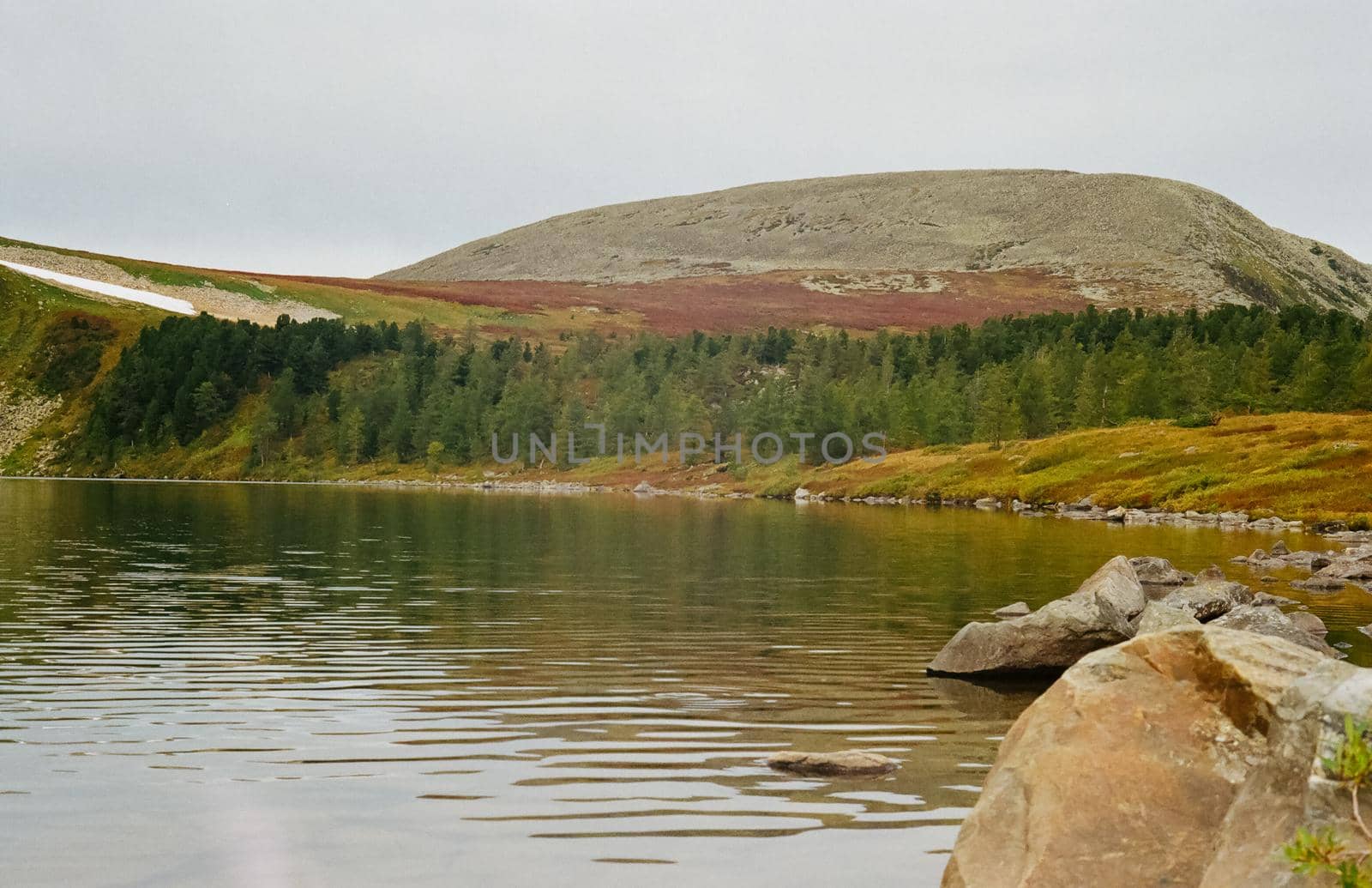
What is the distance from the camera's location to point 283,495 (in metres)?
115

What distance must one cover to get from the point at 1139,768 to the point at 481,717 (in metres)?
11.4

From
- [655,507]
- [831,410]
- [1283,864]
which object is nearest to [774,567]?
[1283,864]

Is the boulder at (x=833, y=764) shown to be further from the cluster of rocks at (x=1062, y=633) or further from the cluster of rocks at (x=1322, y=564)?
the cluster of rocks at (x=1322, y=564)

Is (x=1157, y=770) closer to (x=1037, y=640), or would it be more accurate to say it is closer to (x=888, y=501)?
(x=1037, y=640)

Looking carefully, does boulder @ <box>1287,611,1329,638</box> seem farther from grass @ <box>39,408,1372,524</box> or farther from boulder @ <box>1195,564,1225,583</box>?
grass @ <box>39,408,1372,524</box>

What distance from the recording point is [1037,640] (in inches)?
966

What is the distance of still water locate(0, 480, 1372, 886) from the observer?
12633 mm

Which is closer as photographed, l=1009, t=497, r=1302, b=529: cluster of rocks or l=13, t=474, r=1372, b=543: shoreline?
l=13, t=474, r=1372, b=543: shoreline

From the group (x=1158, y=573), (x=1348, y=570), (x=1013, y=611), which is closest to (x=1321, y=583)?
(x=1348, y=570)

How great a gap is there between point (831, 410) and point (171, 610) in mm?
124668

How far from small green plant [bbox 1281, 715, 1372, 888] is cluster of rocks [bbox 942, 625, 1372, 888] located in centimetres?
60

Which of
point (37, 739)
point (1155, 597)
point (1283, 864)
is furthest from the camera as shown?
point (1155, 597)

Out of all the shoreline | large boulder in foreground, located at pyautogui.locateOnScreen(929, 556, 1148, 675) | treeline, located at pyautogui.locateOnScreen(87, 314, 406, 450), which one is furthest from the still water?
treeline, located at pyautogui.locateOnScreen(87, 314, 406, 450)

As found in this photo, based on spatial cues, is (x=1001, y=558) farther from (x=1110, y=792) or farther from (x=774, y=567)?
(x=1110, y=792)
